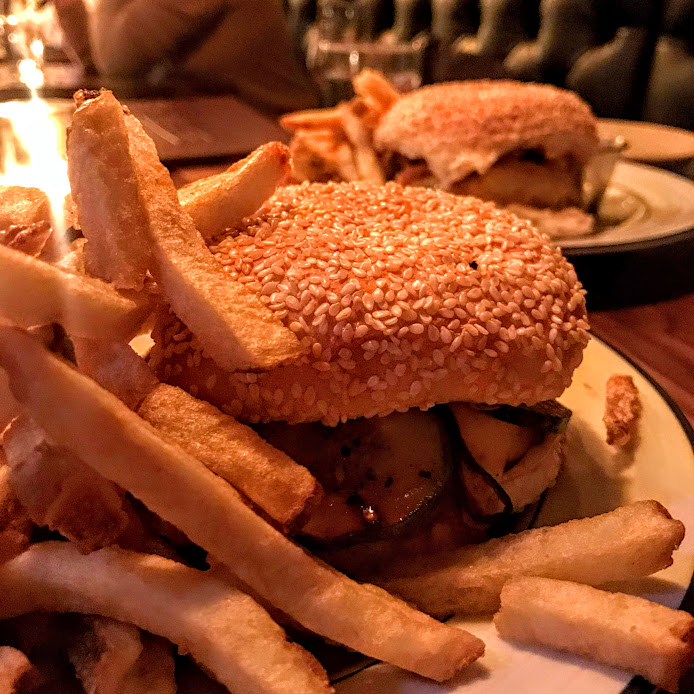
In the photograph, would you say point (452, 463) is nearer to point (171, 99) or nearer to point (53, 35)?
point (171, 99)

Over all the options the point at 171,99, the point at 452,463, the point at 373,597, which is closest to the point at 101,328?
the point at 373,597

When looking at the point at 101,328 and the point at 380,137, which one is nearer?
the point at 101,328

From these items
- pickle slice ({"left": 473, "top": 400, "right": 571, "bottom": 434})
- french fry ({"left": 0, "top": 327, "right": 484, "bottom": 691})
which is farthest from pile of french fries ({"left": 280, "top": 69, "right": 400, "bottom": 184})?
french fry ({"left": 0, "top": 327, "right": 484, "bottom": 691})

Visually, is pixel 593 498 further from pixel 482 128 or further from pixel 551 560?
pixel 482 128

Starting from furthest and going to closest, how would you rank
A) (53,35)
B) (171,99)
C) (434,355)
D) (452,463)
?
(53,35) < (171,99) < (452,463) < (434,355)

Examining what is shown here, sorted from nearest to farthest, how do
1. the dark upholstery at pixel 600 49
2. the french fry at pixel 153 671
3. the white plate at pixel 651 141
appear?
the french fry at pixel 153 671 → the white plate at pixel 651 141 → the dark upholstery at pixel 600 49

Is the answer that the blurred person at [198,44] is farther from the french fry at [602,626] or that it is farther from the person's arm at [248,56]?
the french fry at [602,626]

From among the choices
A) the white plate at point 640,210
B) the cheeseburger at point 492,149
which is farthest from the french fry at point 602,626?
the cheeseburger at point 492,149
